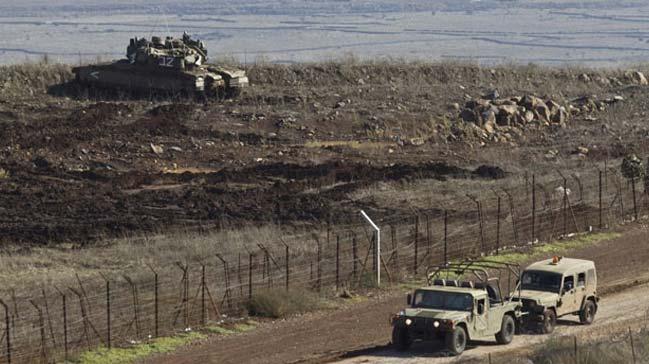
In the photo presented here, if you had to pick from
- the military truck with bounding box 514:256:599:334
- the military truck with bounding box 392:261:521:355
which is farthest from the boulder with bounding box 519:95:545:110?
the military truck with bounding box 392:261:521:355

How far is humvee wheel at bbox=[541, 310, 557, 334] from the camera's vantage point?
2744 cm

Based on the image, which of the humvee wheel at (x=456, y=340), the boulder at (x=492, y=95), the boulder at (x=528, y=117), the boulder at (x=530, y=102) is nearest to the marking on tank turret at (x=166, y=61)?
the boulder at (x=492, y=95)

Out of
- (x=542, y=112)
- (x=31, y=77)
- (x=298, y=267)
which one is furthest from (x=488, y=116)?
(x=298, y=267)

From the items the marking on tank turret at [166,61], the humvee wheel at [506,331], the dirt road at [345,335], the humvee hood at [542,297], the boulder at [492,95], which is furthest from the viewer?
the marking on tank turret at [166,61]

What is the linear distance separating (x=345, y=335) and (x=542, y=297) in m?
3.71

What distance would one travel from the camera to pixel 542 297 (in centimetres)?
2761

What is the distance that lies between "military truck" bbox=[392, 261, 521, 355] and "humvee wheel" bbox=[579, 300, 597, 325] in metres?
2.05

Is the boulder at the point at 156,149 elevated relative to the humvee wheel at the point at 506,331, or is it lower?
lower

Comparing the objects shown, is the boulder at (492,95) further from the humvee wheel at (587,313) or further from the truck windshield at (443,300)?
the truck windshield at (443,300)

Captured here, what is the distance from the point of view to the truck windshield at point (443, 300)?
2586cm

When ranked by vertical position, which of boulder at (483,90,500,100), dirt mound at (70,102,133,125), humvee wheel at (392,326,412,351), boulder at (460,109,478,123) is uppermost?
humvee wheel at (392,326,412,351)

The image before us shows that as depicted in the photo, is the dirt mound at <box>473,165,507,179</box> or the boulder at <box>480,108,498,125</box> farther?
the boulder at <box>480,108,498,125</box>

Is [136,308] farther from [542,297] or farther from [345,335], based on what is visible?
[542,297]

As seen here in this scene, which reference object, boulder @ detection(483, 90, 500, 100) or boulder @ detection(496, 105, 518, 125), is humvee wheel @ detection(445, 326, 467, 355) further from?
boulder @ detection(483, 90, 500, 100)
